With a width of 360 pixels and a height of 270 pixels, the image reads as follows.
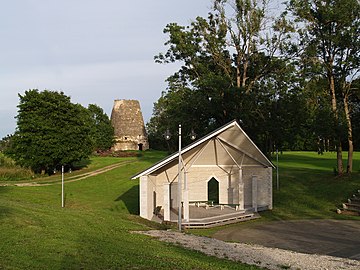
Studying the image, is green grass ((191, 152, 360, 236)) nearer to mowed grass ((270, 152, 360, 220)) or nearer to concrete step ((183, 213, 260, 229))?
mowed grass ((270, 152, 360, 220))

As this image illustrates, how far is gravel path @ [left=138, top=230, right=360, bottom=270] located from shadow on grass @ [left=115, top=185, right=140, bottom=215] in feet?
46.9

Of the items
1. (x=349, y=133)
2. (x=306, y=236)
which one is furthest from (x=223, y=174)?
(x=306, y=236)

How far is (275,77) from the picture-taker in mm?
37438

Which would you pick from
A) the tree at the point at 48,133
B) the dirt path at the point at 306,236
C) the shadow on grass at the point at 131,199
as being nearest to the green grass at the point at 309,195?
the dirt path at the point at 306,236

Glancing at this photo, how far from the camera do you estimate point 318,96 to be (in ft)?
108

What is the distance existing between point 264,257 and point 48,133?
43.0 meters

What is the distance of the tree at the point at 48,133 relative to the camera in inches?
1981

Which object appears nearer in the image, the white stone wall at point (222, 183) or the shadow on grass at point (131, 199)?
the white stone wall at point (222, 183)

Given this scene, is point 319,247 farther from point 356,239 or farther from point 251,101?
point 251,101

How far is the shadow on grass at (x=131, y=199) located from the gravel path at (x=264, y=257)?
14.3 meters

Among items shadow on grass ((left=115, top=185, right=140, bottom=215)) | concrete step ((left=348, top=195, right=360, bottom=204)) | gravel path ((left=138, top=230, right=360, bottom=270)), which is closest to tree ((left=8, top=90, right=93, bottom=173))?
shadow on grass ((left=115, top=185, right=140, bottom=215))

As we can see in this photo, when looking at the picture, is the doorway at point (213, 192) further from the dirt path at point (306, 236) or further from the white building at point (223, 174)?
the dirt path at point (306, 236)

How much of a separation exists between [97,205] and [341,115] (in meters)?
18.3

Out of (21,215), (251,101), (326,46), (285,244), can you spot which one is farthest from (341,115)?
(21,215)
